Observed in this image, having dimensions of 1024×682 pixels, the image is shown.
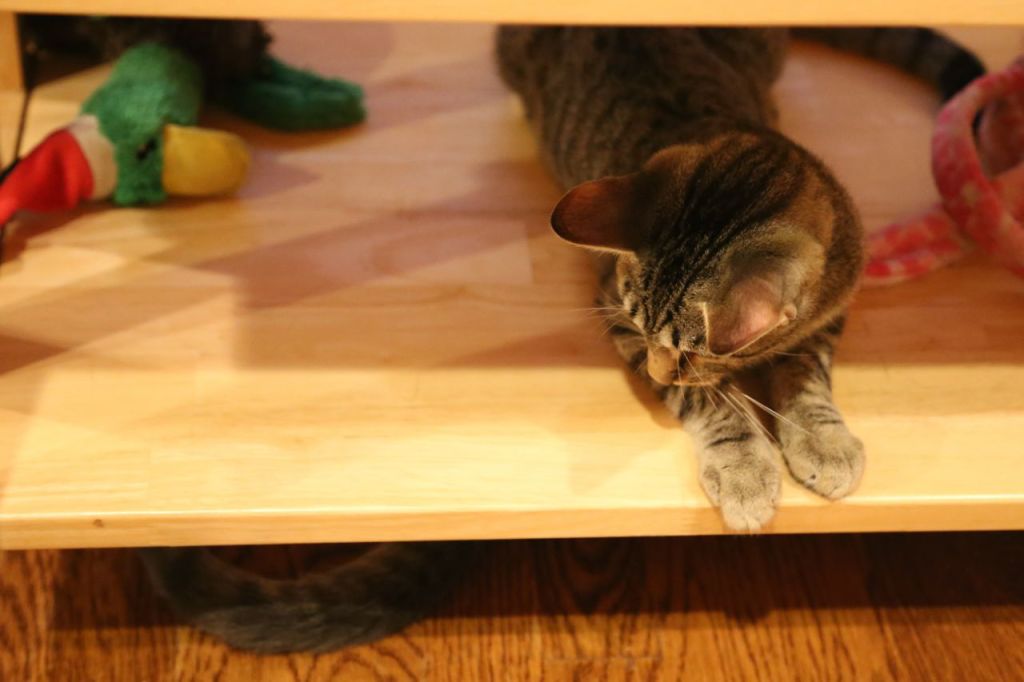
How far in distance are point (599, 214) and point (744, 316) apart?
0.51 feet

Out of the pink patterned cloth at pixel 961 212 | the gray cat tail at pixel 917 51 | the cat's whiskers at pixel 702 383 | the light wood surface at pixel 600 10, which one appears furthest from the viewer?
the gray cat tail at pixel 917 51

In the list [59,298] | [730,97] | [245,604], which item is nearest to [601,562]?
[245,604]

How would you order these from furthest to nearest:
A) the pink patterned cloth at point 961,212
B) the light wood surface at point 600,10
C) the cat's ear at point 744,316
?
the pink patterned cloth at point 961,212, the cat's ear at point 744,316, the light wood surface at point 600,10

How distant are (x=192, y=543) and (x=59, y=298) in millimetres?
A: 325

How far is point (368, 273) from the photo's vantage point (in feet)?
3.60

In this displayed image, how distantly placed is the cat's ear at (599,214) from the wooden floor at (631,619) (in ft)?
1.42

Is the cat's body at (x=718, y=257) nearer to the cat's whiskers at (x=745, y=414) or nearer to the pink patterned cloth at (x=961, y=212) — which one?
the cat's whiskers at (x=745, y=414)

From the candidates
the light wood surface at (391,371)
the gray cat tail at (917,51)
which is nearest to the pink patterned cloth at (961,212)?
the light wood surface at (391,371)

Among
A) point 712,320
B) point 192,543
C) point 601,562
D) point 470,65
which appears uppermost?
point 712,320

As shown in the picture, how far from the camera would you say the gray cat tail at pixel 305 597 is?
1.00 meters

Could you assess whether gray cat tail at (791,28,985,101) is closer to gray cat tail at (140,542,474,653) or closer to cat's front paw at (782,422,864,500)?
cat's front paw at (782,422,864,500)

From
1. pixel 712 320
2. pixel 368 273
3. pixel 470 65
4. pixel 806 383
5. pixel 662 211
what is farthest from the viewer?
pixel 470 65

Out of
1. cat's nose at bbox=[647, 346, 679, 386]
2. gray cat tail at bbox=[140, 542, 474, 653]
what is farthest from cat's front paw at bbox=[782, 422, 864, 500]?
gray cat tail at bbox=[140, 542, 474, 653]

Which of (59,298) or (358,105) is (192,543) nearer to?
(59,298)
